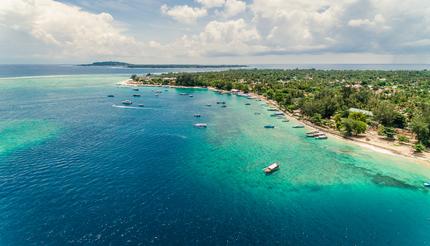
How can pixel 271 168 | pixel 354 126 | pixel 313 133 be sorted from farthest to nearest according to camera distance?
1. pixel 313 133
2. pixel 354 126
3. pixel 271 168

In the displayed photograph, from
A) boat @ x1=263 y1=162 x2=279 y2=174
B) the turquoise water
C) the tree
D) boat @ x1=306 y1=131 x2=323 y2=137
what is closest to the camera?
the turquoise water

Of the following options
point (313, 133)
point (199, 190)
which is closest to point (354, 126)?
point (313, 133)

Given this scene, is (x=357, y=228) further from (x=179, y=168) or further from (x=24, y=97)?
(x=24, y=97)

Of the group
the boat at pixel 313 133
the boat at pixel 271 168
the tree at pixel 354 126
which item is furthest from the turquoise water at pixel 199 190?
the tree at pixel 354 126

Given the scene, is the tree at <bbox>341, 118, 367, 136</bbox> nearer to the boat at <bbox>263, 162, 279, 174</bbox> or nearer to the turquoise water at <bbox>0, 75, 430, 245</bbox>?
the turquoise water at <bbox>0, 75, 430, 245</bbox>

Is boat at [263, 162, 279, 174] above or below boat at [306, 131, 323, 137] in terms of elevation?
below

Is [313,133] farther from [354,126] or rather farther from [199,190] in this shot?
[199,190]

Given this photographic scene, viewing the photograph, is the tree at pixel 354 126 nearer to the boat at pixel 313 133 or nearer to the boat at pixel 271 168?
the boat at pixel 313 133

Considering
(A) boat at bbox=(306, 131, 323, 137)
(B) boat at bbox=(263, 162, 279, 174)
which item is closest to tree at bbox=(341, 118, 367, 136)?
(A) boat at bbox=(306, 131, 323, 137)
